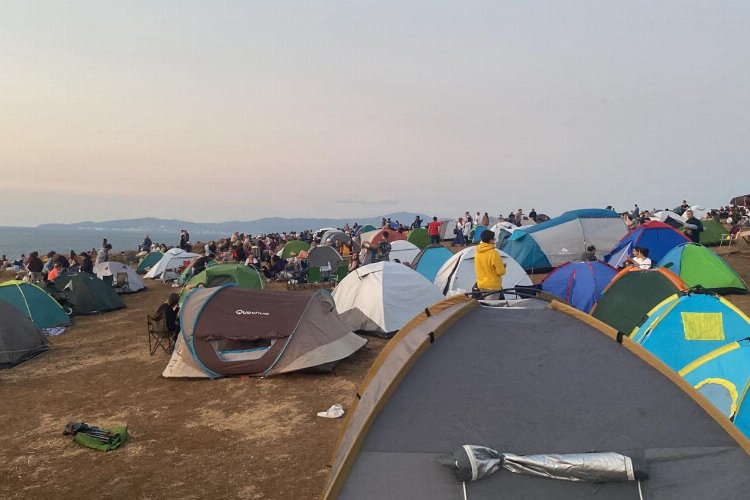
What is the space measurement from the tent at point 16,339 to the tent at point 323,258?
1087cm

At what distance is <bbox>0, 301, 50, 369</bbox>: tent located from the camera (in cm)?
1002

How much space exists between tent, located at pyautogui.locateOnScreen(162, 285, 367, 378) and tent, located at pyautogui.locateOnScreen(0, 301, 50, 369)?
4.01 m

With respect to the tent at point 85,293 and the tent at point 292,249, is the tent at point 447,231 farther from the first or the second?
the tent at point 85,293

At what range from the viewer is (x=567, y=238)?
18203 millimetres

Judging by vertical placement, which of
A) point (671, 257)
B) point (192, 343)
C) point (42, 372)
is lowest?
point (42, 372)

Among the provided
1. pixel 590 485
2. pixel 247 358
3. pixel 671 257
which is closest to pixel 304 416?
pixel 247 358

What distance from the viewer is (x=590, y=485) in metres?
3.30

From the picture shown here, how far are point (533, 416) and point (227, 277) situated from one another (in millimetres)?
12962

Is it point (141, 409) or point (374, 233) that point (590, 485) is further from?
point (374, 233)

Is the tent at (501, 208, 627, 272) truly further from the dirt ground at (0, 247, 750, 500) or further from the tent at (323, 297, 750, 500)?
the tent at (323, 297, 750, 500)

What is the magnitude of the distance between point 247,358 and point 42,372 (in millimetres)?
4652

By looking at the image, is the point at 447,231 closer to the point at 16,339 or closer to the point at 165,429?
the point at 16,339

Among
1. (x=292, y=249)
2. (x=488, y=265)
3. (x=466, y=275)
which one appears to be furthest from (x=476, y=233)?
(x=488, y=265)

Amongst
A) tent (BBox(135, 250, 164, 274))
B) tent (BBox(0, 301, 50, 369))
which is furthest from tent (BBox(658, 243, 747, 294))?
tent (BBox(135, 250, 164, 274))
